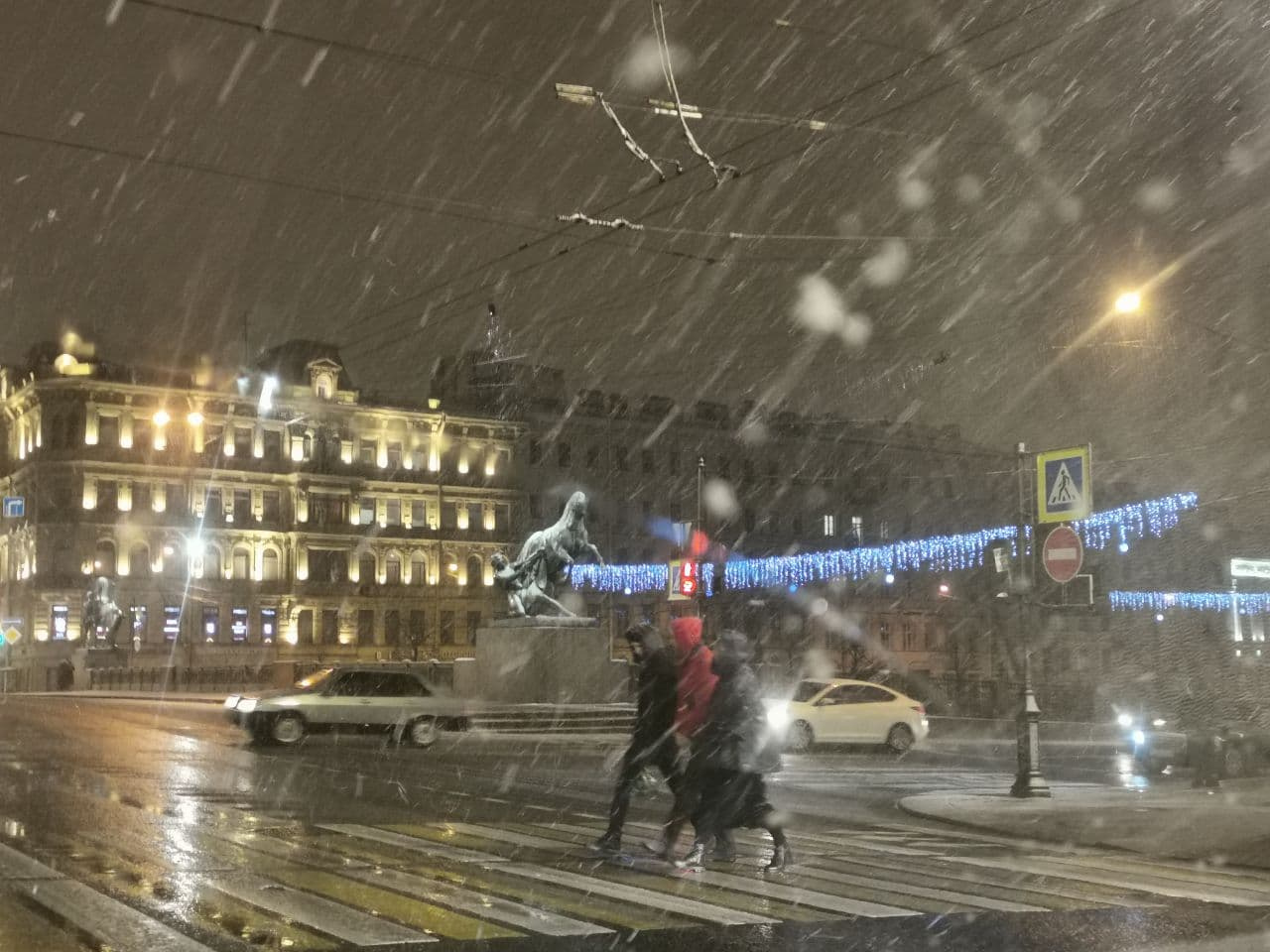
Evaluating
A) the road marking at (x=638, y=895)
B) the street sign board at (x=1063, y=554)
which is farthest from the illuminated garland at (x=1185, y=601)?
the road marking at (x=638, y=895)

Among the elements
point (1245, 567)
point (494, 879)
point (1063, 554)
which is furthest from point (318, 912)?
point (1245, 567)

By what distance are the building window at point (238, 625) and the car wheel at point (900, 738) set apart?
61247 millimetres

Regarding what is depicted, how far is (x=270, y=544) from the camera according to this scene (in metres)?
85.2

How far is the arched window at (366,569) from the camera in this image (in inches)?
3455

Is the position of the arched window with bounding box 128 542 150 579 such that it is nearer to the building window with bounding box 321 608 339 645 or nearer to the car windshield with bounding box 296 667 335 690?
the building window with bounding box 321 608 339 645

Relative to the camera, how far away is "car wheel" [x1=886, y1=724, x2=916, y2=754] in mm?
27391

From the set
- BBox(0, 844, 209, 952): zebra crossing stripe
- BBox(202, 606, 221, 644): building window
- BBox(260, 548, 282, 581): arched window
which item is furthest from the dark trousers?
BBox(260, 548, 282, 581): arched window

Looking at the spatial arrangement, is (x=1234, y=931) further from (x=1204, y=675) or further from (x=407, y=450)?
(x=407, y=450)

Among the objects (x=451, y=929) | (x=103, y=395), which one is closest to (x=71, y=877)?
(x=451, y=929)

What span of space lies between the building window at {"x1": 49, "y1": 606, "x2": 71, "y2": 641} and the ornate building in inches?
4.4

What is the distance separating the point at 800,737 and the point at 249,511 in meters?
63.6

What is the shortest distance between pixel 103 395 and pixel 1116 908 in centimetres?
7661

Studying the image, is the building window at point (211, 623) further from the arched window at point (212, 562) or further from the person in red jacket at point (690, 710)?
the person in red jacket at point (690, 710)

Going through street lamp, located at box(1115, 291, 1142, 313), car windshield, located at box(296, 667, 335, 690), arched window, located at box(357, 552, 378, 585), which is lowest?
car windshield, located at box(296, 667, 335, 690)
